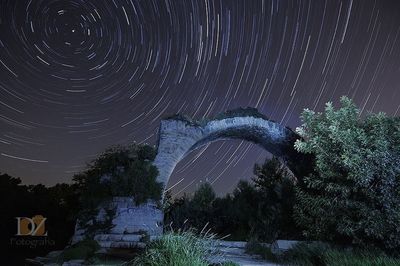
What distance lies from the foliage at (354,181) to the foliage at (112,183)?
4288 millimetres

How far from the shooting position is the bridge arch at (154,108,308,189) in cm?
1244

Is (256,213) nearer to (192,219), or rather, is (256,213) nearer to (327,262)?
(192,219)

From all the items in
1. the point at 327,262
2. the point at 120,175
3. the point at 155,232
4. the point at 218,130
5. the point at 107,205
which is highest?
the point at 218,130

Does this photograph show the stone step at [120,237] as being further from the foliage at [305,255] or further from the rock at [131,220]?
the foliage at [305,255]

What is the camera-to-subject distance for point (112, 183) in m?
11.1

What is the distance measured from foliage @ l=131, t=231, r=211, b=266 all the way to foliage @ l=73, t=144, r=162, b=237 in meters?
4.26

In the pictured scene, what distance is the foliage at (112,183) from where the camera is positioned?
35.8 feet

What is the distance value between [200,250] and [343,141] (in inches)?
198

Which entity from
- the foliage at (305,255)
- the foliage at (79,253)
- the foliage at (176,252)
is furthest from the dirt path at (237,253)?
the foliage at (79,253)

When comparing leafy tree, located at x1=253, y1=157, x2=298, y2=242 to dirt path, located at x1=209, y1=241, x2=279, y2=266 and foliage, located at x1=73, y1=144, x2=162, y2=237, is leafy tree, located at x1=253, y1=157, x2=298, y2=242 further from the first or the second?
foliage, located at x1=73, y1=144, x2=162, y2=237

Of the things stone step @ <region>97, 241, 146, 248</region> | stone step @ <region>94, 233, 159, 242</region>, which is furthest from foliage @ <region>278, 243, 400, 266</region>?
stone step @ <region>94, 233, 159, 242</region>

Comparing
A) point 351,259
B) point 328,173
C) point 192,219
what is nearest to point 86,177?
point 192,219

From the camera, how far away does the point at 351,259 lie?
7559 mm

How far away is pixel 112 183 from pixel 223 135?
4.99m
